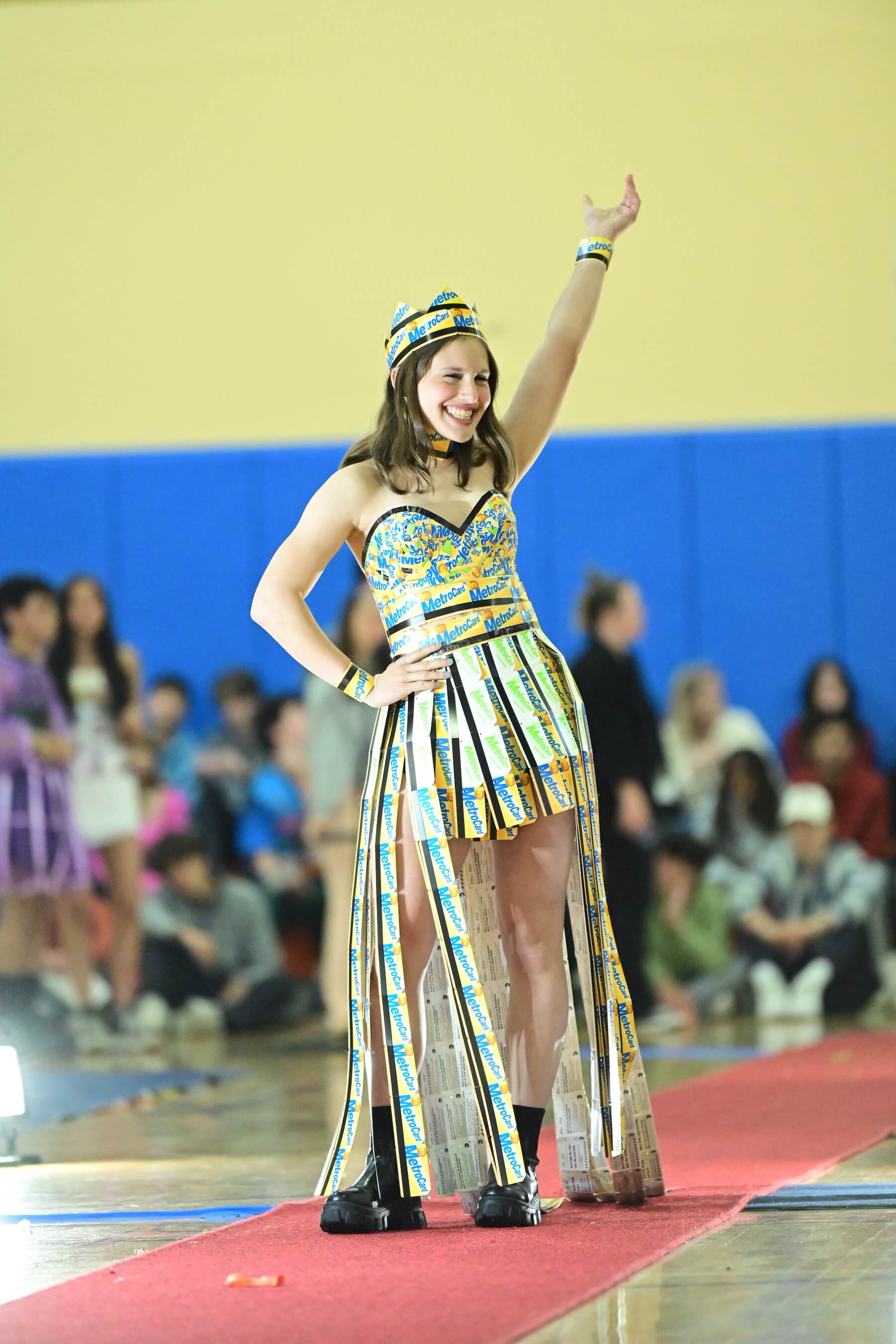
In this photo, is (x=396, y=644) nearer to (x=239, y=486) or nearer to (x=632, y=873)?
(x=632, y=873)

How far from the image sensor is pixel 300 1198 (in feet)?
10.5

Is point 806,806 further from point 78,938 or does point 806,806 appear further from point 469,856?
point 469,856

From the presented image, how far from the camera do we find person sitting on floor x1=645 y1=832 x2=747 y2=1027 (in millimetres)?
6738

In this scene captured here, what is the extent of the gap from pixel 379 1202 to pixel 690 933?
13.6 ft

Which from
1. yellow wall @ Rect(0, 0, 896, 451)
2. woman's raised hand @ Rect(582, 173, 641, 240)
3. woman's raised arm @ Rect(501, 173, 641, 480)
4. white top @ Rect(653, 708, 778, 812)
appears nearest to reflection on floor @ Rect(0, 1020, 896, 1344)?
woman's raised arm @ Rect(501, 173, 641, 480)

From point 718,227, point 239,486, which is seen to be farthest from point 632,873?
point 718,227

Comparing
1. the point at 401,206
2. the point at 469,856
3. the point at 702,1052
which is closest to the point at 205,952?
the point at 702,1052

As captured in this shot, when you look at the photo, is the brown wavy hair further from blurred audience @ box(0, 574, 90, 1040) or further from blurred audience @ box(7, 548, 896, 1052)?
blurred audience @ box(0, 574, 90, 1040)

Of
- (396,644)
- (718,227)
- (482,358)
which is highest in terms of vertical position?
(718,227)

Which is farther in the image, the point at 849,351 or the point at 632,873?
the point at 849,351

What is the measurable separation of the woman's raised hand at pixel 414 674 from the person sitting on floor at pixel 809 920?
423 centimetres

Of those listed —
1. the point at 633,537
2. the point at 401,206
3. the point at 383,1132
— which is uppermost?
the point at 401,206

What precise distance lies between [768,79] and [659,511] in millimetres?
1784

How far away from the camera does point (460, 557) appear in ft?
9.16
